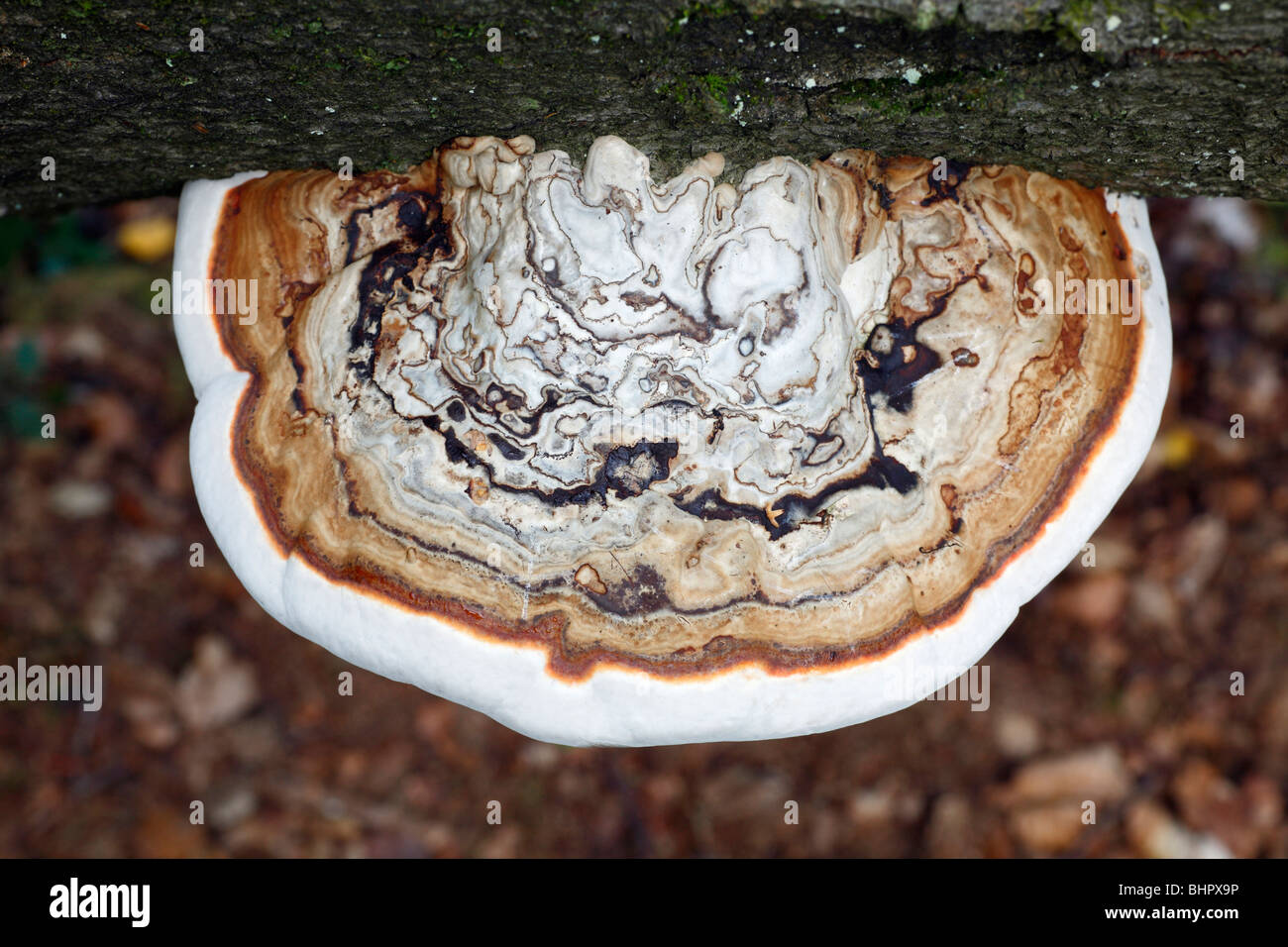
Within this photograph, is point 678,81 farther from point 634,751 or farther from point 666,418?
point 634,751

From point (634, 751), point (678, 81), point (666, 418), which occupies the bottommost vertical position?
point (634, 751)

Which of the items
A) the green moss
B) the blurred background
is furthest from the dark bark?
the blurred background

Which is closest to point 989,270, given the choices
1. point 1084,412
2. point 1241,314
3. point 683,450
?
point 1084,412

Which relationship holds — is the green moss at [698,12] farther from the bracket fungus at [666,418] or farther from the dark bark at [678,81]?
the bracket fungus at [666,418]

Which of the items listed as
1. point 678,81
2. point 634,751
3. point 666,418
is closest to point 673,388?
point 666,418

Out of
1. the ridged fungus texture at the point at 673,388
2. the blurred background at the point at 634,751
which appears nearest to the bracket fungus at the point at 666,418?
the ridged fungus texture at the point at 673,388

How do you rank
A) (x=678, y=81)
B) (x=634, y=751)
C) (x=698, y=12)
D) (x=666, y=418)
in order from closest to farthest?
1. (x=698, y=12)
2. (x=678, y=81)
3. (x=666, y=418)
4. (x=634, y=751)
